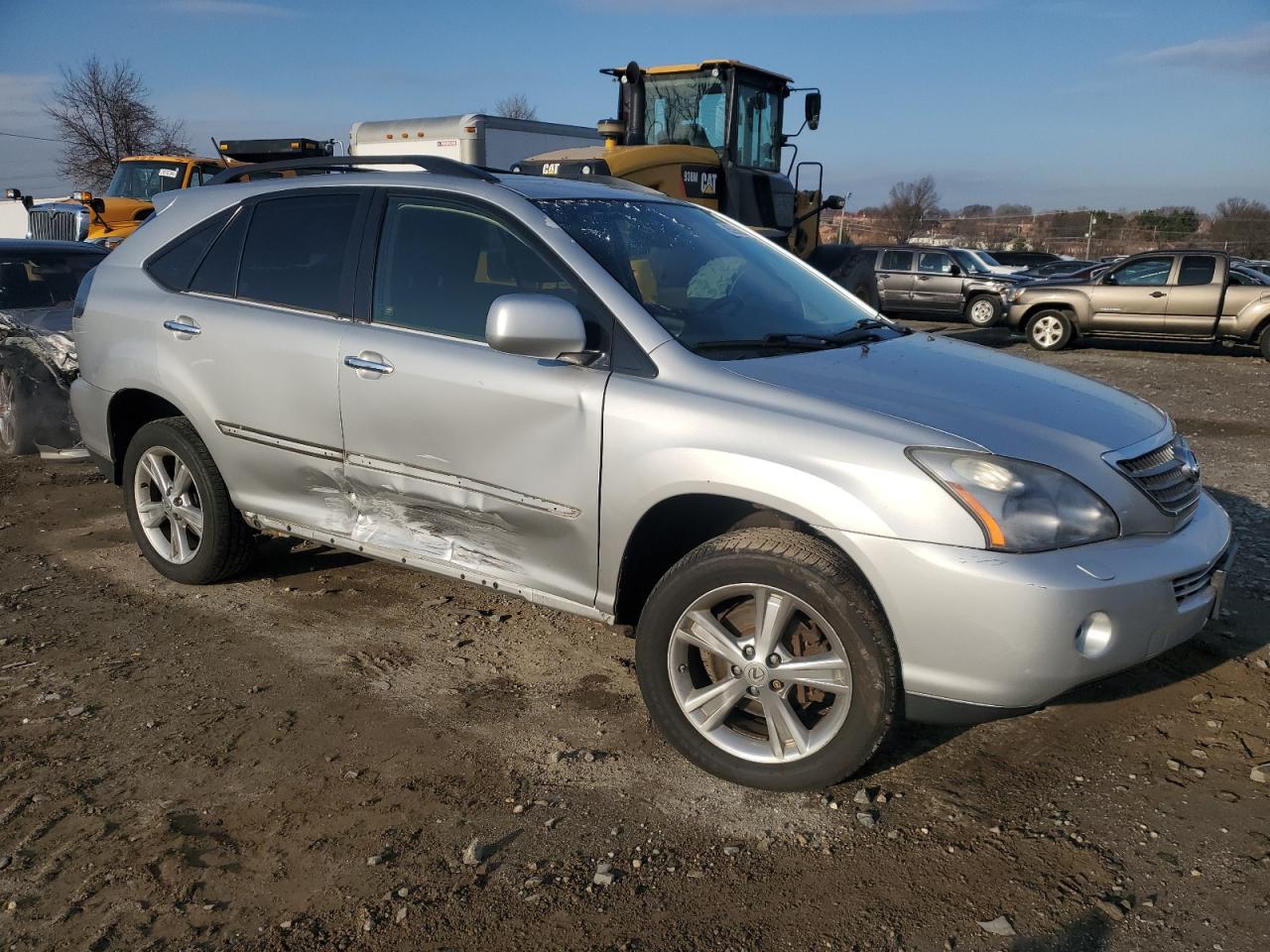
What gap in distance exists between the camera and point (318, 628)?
14.5 feet

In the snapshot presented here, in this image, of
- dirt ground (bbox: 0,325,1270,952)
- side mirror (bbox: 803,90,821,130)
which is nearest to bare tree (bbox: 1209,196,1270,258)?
side mirror (bbox: 803,90,821,130)

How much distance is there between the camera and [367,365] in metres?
3.82

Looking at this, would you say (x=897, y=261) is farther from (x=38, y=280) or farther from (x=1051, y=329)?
(x=38, y=280)

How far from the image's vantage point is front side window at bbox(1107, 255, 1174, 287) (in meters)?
15.3

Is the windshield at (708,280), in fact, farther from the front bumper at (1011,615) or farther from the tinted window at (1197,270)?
the tinted window at (1197,270)

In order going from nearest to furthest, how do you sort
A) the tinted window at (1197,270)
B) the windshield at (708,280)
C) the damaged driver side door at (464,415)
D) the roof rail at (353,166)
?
the damaged driver side door at (464,415) < the windshield at (708,280) < the roof rail at (353,166) < the tinted window at (1197,270)

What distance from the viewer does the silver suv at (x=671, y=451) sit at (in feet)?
9.24

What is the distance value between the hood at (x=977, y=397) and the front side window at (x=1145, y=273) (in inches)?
523

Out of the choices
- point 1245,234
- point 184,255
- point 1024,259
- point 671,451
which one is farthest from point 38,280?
point 1245,234

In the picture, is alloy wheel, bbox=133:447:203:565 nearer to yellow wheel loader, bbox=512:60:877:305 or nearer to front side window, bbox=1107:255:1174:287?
yellow wheel loader, bbox=512:60:877:305

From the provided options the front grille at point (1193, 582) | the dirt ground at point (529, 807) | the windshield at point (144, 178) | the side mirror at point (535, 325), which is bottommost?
the dirt ground at point (529, 807)

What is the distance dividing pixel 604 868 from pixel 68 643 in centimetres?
274

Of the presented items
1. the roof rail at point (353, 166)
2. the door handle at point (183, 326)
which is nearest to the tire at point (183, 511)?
the door handle at point (183, 326)

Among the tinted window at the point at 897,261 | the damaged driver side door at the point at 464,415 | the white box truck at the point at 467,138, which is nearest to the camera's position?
the damaged driver side door at the point at 464,415
